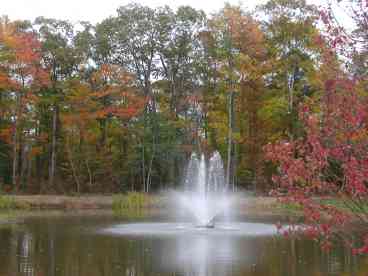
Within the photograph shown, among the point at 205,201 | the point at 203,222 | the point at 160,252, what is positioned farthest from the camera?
the point at 205,201

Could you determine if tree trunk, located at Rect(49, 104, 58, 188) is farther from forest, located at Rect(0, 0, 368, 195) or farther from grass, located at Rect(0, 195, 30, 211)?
grass, located at Rect(0, 195, 30, 211)

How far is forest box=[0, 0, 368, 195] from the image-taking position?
37.5m

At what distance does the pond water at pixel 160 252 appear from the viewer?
1217cm

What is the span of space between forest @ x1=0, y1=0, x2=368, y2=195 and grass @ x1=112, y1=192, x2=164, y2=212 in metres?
5.08

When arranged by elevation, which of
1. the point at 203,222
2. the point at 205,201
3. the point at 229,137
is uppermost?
the point at 229,137

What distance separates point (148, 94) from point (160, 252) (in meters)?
27.0

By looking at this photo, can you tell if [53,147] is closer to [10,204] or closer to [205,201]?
[10,204]

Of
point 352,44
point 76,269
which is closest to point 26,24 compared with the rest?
point 76,269

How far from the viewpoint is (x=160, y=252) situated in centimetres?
1479

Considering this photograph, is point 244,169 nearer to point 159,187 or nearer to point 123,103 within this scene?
point 159,187

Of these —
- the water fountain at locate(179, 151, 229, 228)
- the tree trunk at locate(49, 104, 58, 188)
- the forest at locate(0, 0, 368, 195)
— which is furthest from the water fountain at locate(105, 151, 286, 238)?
the tree trunk at locate(49, 104, 58, 188)

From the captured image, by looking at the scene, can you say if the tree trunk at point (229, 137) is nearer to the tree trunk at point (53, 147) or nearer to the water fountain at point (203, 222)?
the water fountain at point (203, 222)

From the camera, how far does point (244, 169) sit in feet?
132

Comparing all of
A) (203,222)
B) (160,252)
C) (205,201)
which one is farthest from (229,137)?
(160,252)
